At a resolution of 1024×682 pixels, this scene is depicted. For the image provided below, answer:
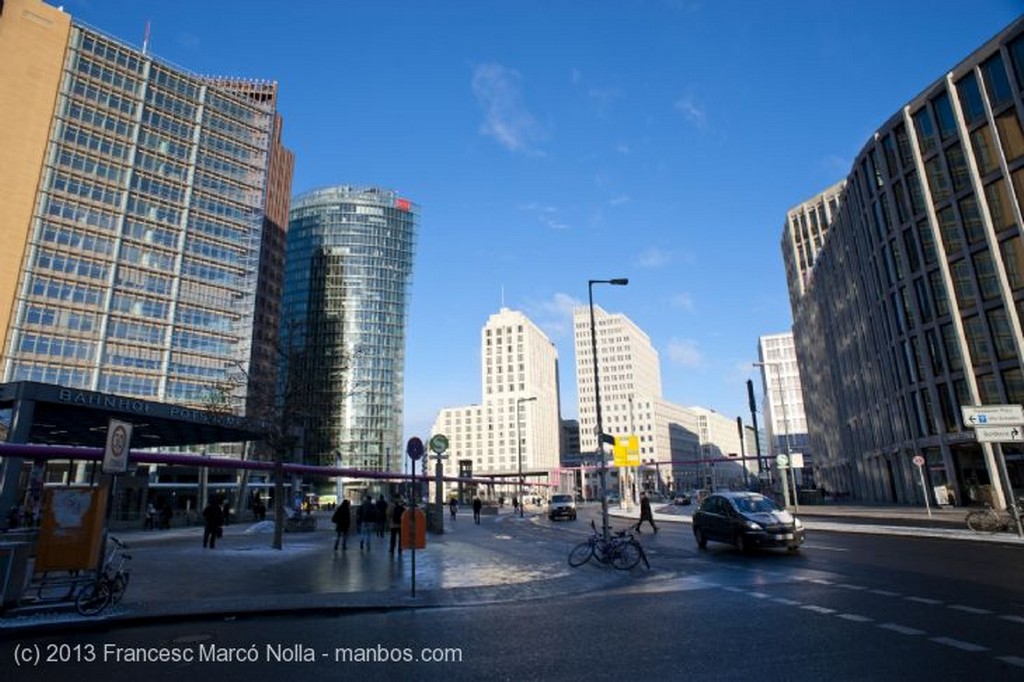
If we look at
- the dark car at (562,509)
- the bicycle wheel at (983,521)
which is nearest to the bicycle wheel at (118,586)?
the bicycle wheel at (983,521)

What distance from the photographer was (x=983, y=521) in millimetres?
21219

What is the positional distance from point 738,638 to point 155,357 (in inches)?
3350

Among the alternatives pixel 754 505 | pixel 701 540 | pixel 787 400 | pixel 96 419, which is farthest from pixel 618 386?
pixel 754 505

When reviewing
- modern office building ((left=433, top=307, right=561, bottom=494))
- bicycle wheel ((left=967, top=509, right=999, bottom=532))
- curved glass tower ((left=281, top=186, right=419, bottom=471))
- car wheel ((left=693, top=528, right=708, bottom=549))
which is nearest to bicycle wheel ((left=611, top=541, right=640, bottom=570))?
car wheel ((left=693, top=528, right=708, bottom=549))

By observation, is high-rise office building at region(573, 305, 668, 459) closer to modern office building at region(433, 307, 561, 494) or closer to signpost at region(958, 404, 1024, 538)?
modern office building at region(433, 307, 561, 494)

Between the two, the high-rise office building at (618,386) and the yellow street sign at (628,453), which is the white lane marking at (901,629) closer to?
the yellow street sign at (628,453)

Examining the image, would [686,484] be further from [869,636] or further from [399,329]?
[869,636]

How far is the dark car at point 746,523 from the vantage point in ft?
56.4

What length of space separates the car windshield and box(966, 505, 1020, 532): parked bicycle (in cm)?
878

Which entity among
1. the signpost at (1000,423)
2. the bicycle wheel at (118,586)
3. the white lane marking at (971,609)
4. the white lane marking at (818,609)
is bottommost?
the white lane marking at (818,609)

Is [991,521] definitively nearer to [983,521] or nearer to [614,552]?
[983,521]

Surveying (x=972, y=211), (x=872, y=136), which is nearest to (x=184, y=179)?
(x=872, y=136)

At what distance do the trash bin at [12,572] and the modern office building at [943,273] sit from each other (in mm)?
34651

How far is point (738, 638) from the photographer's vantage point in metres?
7.66
